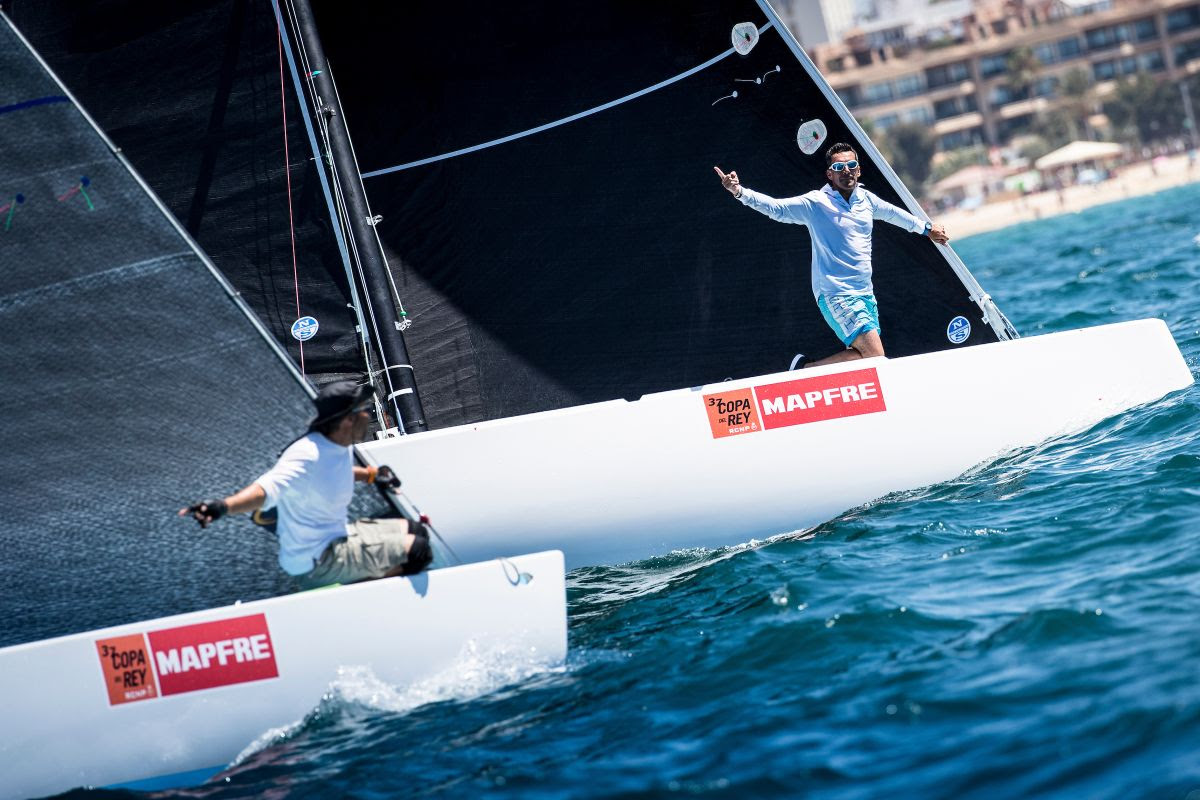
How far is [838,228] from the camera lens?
19.9ft

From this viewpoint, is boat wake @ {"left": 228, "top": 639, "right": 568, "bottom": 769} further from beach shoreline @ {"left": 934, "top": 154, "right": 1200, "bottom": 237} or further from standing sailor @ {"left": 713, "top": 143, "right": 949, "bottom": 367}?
beach shoreline @ {"left": 934, "top": 154, "right": 1200, "bottom": 237}

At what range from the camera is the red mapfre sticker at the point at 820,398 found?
17.9ft

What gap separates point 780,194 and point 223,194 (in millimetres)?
2640

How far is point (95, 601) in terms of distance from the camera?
4.90m

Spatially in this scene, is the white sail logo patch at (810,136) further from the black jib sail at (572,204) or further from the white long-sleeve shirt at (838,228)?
the white long-sleeve shirt at (838,228)

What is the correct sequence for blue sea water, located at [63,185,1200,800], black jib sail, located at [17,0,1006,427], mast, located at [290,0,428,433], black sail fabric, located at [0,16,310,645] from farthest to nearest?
black jib sail, located at [17,0,1006,427] < mast, located at [290,0,428,433] < black sail fabric, located at [0,16,310,645] < blue sea water, located at [63,185,1200,800]

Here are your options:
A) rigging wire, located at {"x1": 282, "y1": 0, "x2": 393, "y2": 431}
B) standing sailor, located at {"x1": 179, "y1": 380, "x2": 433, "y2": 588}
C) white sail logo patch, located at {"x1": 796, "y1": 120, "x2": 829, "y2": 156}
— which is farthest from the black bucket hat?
white sail logo patch, located at {"x1": 796, "y1": 120, "x2": 829, "y2": 156}

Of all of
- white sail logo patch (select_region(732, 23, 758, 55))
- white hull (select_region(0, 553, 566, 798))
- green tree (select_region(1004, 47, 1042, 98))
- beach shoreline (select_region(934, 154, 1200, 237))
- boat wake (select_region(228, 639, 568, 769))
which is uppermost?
green tree (select_region(1004, 47, 1042, 98))

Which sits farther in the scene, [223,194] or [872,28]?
[872,28]

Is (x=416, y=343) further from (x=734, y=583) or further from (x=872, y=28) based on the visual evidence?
(x=872, y=28)

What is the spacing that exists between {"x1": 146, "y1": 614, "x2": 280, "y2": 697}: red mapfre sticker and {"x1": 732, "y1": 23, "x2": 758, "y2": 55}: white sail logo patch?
11.7ft

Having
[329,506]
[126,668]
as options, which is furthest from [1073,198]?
[126,668]

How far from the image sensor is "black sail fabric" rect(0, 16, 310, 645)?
188 inches

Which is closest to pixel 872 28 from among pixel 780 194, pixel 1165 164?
pixel 1165 164
